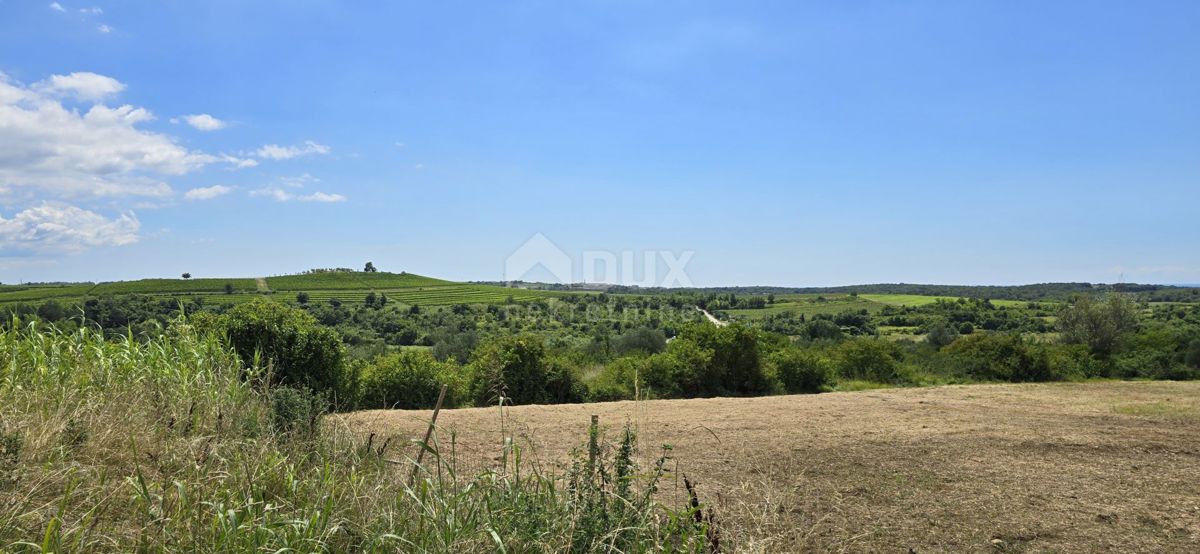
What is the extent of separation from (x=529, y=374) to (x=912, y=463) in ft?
25.9

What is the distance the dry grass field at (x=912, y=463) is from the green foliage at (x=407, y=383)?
2.19 m

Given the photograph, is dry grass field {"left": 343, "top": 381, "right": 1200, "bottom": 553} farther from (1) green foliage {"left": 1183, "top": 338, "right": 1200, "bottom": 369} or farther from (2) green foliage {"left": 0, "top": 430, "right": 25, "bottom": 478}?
(1) green foliage {"left": 1183, "top": 338, "right": 1200, "bottom": 369}

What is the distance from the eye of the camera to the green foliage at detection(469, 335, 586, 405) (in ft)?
43.0

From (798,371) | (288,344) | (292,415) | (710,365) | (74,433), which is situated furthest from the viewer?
(798,371)

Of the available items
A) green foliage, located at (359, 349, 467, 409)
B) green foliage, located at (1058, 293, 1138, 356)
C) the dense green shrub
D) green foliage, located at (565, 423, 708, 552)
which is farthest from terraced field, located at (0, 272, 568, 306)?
green foliage, located at (565, 423, 708, 552)

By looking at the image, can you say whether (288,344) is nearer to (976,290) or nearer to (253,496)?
(253,496)

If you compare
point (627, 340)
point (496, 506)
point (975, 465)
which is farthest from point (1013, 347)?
point (496, 506)

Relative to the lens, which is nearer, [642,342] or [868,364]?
[868,364]

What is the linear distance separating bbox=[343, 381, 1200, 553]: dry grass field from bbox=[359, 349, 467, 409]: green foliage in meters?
2.19

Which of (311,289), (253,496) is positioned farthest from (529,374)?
(311,289)

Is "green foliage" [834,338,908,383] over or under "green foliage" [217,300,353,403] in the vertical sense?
under

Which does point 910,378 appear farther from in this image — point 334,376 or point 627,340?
point 334,376

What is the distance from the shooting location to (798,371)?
15789mm

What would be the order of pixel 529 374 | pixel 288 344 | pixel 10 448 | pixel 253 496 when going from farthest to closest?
pixel 529 374, pixel 288 344, pixel 10 448, pixel 253 496
